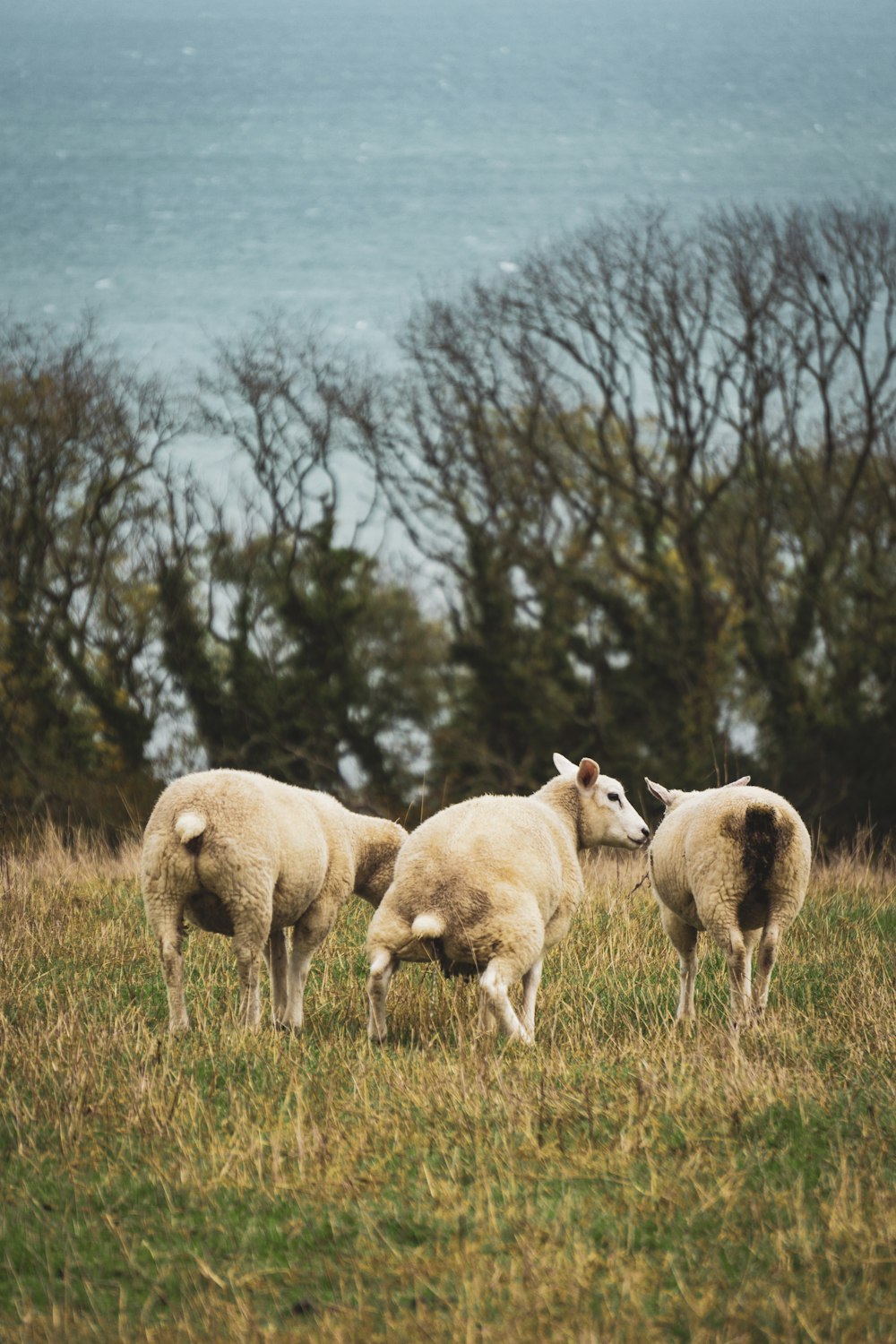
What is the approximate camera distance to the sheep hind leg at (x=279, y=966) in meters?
7.67

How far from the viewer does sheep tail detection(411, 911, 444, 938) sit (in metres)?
6.22

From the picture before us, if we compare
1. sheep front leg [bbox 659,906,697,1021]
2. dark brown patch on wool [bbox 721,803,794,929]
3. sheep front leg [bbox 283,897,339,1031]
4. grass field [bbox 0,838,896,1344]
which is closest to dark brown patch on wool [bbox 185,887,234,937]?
grass field [bbox 0,838,896,1344]

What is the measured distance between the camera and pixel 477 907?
641 centimetres

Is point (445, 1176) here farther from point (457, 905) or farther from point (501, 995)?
point (457, 905)

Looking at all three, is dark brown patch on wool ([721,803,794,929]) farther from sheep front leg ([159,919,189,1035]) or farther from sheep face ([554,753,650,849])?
sheep front leg ([159,919,189,1035])

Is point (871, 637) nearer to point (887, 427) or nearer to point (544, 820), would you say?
point (887, 427)

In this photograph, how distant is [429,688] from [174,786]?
2375cm

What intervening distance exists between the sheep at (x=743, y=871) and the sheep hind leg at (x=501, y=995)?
1186 millimetres

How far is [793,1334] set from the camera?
3.57 m

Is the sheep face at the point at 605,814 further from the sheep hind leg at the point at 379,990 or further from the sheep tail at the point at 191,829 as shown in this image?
the sheep tail at the point at 191,829

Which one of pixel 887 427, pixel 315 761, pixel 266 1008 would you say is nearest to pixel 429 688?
pixel 315 761

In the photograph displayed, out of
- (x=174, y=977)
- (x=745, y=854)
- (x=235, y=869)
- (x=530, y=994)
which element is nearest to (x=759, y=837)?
(x=745, y=854)

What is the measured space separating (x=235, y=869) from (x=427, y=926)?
1.16m

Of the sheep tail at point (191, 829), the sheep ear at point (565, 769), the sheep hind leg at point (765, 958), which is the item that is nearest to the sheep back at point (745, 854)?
the sheep hind leg at point (765, 958)
